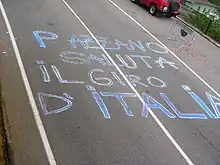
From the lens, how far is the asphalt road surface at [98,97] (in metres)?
8.51

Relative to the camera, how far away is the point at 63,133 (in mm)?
8805

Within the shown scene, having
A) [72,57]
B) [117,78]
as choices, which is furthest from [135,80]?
[72,57]

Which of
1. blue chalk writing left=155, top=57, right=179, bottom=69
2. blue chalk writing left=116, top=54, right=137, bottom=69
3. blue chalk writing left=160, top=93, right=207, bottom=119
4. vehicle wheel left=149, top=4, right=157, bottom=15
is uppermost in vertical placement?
blue chalk writing left=160, top=93, right=207, bottom=119

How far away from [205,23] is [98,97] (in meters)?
12.3

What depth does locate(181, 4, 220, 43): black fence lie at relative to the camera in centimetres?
2016

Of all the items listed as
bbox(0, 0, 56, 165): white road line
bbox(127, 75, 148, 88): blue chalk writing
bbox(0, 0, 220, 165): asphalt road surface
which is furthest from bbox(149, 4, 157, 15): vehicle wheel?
bbox(0, 0, 56, 165): white road line

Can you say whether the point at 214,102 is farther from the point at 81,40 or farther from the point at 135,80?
the point at 81,40

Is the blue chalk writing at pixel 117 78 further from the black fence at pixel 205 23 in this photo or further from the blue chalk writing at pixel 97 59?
the black fence at pixel 205 23

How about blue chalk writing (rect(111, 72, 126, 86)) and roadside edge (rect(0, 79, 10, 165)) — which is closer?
roadside edge (rect(0, 79, 10, 165))

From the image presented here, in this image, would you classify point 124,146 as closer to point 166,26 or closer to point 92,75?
point 92,75

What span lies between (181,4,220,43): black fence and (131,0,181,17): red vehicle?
109cm

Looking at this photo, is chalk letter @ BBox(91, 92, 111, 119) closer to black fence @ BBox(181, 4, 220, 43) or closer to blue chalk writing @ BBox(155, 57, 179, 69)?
blue chalk writing @ BBox(155, 57, 179, 69)

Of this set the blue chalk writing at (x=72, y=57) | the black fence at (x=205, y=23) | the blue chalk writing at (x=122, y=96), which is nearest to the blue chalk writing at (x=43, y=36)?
the blue chalk writing at (x=72, y=57)

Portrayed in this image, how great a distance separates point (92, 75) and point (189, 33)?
32.3ft
